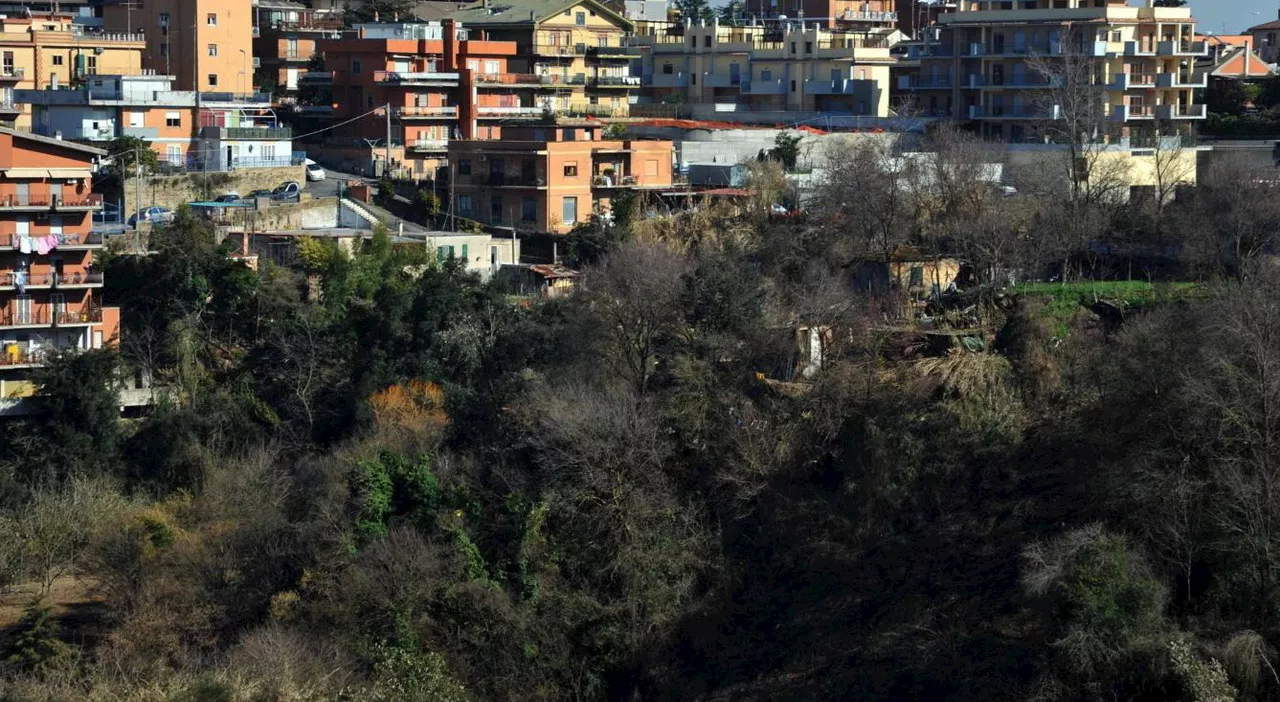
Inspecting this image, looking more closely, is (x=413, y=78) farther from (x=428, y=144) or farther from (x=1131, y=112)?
Answer: (x=1131, y=112)

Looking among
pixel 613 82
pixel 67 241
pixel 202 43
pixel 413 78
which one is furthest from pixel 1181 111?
pixel 67 241

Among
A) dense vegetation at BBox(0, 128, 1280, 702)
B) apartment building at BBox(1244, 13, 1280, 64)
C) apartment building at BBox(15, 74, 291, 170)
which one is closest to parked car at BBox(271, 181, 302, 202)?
apartment building at BBox(15, 74, 291, 170)

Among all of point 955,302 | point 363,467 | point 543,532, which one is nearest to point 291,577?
point 363,467

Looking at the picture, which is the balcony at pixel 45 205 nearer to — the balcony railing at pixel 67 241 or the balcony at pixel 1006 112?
the balcony railing at pixel 67 241

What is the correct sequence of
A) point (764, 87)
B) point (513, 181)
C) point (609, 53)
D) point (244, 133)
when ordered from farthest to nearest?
point (609, 53)
point (764, 87)
point (244, 133)
point (513, 181)

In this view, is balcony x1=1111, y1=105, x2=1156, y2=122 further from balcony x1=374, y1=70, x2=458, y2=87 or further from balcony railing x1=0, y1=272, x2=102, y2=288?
balcony railing x1=0, y1=272, x2=102, y2=288

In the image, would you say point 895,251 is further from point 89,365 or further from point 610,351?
point 89,365
